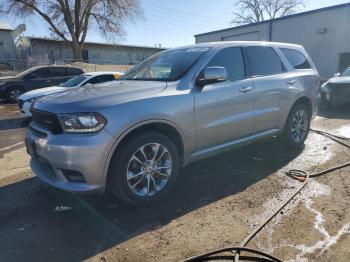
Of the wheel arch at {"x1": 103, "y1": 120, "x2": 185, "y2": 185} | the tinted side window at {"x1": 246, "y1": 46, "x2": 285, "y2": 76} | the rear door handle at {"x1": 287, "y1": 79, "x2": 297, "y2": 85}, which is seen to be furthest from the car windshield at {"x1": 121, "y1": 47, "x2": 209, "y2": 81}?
the rear door handle at {"x1": 287, "y1": 79, "x2": 297, "y2": 85}

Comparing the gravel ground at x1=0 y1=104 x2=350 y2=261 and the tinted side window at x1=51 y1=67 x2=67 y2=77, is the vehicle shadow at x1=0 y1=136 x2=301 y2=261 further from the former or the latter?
the tinted side window at x1=51 y1=67 x2=67 y2=77

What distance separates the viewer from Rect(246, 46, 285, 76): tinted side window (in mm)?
4883

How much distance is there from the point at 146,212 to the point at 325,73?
17.0 meters

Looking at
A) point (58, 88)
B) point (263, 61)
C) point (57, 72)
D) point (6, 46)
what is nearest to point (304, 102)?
point (263, 61)

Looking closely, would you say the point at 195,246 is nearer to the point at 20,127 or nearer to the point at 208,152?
the point at 208,152

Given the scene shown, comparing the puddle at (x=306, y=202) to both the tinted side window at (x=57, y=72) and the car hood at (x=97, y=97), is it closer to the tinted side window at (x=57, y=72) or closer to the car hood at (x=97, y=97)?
the car hood at (x=97, y=97)

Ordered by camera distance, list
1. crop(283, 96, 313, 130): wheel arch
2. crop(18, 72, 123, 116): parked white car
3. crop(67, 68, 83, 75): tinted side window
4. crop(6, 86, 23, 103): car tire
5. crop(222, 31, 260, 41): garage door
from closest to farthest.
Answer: crop(283, 96, 313, 130): wheel arch
crop(18, 72, 123, 116): parked white car
crop(6, 86, 23, 103): car tire
crop(67, 68, 83, 75): tinted side window
crop(222, 31, 260, 41): garage door

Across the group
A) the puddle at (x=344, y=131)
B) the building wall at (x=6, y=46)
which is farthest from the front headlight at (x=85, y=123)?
the building wall at (x=6, y=46)

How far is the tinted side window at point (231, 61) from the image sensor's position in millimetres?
4418

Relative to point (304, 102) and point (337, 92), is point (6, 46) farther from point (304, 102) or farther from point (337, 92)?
point (304, 102)

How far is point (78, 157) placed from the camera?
10.5 ft

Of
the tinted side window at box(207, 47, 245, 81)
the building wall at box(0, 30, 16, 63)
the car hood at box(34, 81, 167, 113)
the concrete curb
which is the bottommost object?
the concrete curb

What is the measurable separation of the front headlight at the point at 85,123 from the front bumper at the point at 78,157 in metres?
0.05

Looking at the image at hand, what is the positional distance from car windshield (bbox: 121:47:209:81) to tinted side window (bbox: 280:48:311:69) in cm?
197
